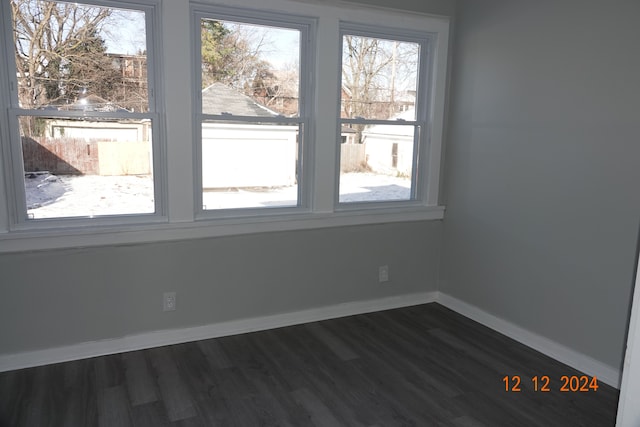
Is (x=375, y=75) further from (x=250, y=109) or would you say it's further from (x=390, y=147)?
(x=250, y=109)

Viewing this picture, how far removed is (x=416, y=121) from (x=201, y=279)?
7.02ft

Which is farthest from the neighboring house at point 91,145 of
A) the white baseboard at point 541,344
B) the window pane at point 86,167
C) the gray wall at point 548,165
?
the white baseboard at point 541,344

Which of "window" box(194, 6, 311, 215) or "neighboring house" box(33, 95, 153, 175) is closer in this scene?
"neighboring house" box(33, 95, 153, 175)

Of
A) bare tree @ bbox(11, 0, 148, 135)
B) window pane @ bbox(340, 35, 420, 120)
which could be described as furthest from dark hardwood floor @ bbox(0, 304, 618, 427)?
window pane @ bbox(340, 35, 420, 120)

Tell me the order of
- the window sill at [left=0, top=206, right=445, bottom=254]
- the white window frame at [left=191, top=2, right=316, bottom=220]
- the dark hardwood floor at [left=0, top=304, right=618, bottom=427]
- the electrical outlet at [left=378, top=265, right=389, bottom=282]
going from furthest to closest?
the electrical outlet at [left=378, top=265, right=389, bottom=282] < the white window frame at [left=191, top=2, right=316, bottom=220] < the window sill at [left=0, top=206, right=445, bottom=254] < the dark hardwood floor at [left=0, top=304, right=618, bottom=427]

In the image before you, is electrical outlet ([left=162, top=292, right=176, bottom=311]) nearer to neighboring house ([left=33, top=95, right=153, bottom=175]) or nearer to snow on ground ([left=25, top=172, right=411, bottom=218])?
snow on ground ([left=25, top=172, right=411, bottom=218])

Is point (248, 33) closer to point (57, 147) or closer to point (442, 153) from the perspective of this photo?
point (57, 147)

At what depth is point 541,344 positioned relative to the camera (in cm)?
325

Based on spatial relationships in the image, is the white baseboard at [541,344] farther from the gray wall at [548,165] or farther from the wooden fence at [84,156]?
the wooden fence at [84,156]

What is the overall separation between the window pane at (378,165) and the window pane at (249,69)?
0.64m

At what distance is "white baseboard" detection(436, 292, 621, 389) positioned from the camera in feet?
9.43

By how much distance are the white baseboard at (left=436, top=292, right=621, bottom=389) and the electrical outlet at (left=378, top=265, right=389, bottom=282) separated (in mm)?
584

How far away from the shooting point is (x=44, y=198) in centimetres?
286

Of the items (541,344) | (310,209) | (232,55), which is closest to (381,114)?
(310,209)
